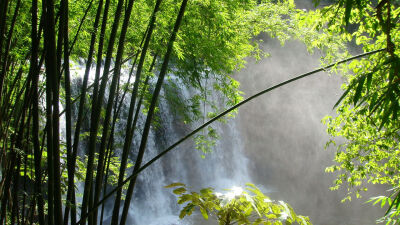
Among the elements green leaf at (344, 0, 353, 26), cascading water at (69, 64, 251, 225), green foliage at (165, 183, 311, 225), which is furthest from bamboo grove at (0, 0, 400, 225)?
cascading water at (69, 64, 251, 225)

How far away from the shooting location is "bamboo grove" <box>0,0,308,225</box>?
4.66ft

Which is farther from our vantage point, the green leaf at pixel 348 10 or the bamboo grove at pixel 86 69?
the bamboo grove at pixel 86 69

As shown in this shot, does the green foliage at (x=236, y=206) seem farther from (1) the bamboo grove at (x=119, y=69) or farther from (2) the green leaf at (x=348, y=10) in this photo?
(2) the green leaf at (x=348, y=10)

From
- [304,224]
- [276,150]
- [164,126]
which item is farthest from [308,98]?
[304,224]

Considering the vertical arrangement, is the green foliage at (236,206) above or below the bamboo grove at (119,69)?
below

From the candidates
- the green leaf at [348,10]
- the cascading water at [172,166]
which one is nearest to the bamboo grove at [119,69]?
the green leaf at [348,10]

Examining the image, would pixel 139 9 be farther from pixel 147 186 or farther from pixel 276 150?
pixel 276 150

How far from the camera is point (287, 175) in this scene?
1348 cm

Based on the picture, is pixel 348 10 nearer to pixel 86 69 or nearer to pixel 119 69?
pixel 119 69

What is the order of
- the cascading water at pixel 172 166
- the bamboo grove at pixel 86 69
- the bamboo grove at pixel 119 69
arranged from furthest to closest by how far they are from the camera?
the cascading water at pixel 172 166, the bamboo grove at pixel 86 69, the bamboo grove at pixel 119 69

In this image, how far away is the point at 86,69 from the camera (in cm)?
195

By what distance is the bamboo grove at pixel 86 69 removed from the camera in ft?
4.66

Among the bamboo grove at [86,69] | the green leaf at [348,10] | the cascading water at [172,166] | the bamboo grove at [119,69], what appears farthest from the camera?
the cascading water at [172,166]

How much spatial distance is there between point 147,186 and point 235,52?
20.9 ft
